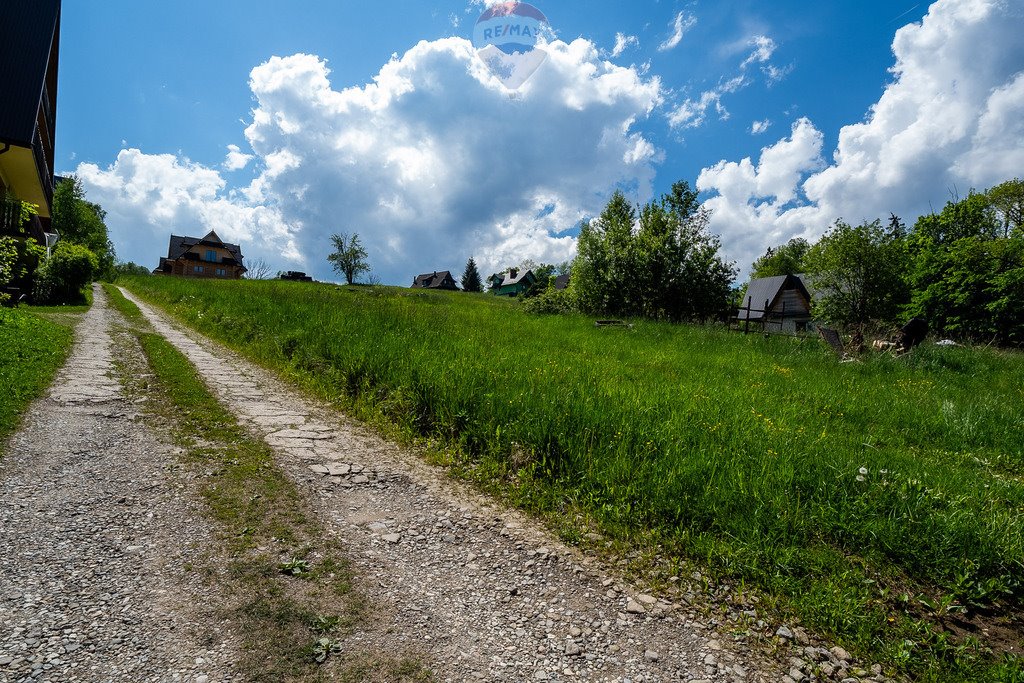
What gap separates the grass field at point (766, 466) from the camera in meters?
2.66

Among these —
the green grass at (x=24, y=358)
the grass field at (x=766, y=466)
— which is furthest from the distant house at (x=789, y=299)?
the green grass at (x=24, y=358)

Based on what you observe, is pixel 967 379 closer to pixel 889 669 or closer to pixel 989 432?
pixel 989 432

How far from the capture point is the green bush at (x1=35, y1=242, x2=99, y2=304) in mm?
17688

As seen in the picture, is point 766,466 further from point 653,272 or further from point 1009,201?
point 1009,201

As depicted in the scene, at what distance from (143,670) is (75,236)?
80.7 meters

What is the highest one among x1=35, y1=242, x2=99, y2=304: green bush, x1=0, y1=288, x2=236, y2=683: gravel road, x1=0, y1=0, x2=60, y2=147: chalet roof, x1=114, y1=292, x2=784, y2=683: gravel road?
x1=0, y1=0, x2=60, y2=147: chalet roof

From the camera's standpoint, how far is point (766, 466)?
3.91 metres

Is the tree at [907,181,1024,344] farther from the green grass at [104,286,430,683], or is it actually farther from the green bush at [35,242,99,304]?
the green bush at [35,242,99,304]

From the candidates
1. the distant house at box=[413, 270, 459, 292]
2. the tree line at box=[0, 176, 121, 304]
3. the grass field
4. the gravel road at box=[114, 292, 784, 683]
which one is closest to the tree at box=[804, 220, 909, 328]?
the grass field

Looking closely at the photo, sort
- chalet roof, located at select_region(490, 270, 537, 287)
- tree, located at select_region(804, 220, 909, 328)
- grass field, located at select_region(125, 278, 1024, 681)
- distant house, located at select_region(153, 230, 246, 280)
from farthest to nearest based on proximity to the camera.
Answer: chalet roof, located at select_region(490, 270, 537, 287)
distant house, located at select_region(153, 230, 246, 280)
tree, located at select_region(804, 220, 909, 328)
grass field, located at select_region(125, 278, 1024, 681)

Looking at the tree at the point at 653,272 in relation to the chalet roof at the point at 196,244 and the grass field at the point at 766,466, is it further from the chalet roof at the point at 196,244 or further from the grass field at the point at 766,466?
the chalet roof at the point at 196,244

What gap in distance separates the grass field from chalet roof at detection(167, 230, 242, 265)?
257 feet

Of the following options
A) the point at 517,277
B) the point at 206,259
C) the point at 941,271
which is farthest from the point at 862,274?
the point at 206,259

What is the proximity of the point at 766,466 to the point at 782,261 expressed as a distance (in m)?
86.3
